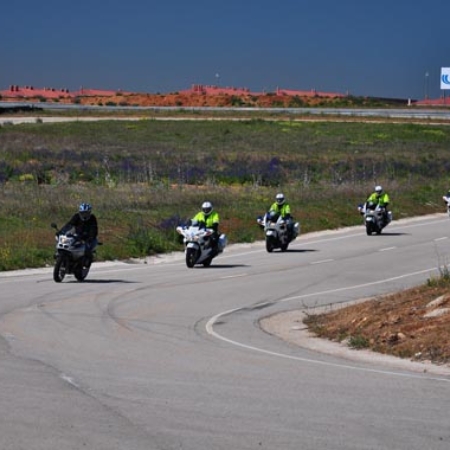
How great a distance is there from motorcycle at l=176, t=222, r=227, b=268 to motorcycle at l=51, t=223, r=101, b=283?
3.96m

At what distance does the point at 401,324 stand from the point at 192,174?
38301mm

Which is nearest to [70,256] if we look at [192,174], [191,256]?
[191,256]

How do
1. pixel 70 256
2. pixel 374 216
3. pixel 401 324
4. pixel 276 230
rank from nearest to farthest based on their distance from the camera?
pixel 401 324 → pixel 70 256 → pixel 276 230 → pixel 374 216

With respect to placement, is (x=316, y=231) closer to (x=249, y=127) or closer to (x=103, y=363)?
(x=103, y=363)

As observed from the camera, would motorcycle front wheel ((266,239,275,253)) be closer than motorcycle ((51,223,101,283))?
No

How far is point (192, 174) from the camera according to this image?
54094 mm

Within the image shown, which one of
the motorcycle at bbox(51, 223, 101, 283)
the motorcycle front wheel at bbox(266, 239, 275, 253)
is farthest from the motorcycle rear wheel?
the motorcycle at bbox(51, 223, 101, 283)

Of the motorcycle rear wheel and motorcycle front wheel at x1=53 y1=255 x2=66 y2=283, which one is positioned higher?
motorcycle front wheel at x1=53 y1=255 x2=66 y2=283

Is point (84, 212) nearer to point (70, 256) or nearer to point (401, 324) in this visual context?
point (70, 256)

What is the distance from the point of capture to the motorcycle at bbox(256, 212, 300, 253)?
108ft

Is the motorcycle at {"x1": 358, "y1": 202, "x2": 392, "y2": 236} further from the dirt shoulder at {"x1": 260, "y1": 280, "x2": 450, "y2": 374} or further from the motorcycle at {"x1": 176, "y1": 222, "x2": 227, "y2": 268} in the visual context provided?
the dirt shoulder at {"x1": 260, "y1": 280, "x2": 450, "y2": 374}

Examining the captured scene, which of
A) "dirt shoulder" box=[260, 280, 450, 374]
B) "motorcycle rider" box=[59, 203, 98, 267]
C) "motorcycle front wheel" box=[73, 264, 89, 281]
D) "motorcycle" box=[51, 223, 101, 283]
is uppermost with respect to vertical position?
"motorcycle rider" box=[59, 203, 98, 267]

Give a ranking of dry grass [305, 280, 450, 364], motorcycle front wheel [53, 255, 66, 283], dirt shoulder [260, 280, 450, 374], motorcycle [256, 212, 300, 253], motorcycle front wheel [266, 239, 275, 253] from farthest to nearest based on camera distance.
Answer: motorcycle front wheel [266, 239, 275, 253] → motorcycle [256, 212, 300, 253] → motorcycle front wheel [53, 255, 66, 283] → dry grass [305, 280, 450, 364] → dirt shoulder [260, 280, 450, 374]

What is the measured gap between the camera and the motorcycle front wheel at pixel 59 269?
24.3 metres
